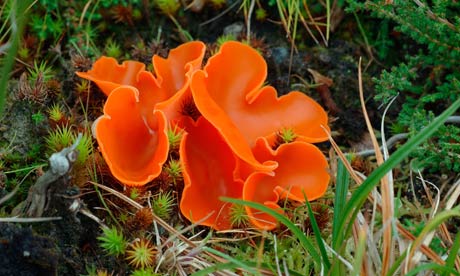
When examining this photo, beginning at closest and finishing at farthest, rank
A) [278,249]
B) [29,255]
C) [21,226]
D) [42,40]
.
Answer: [29,255] < [21,226] < [278,249] < [42,40]

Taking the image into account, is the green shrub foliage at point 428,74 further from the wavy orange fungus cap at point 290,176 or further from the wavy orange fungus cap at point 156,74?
the wavy orange fungus cap at point 156,74

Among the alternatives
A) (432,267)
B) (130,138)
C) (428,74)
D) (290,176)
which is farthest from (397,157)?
(428,74)

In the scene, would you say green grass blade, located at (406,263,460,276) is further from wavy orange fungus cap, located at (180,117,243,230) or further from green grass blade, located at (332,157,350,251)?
wavy orange fungus cap, located at (180,117,243,230)

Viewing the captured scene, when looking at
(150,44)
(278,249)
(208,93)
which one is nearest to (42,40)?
(150,44)

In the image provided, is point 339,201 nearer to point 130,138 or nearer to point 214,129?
point 214,129

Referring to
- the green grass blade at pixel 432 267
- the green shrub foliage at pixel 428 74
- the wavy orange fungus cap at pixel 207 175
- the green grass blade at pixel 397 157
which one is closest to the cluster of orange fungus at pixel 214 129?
the wavy orange fungus cap at pixel 207 175

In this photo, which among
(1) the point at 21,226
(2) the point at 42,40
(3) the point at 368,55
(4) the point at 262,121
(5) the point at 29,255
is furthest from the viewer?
(3) the point at 368,55

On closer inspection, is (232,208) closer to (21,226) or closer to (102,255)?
(102,255)

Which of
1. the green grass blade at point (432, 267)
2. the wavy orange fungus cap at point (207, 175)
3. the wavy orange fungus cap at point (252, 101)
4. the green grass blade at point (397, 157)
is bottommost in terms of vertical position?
the wavy orange fungus cap at point (207, 175)
